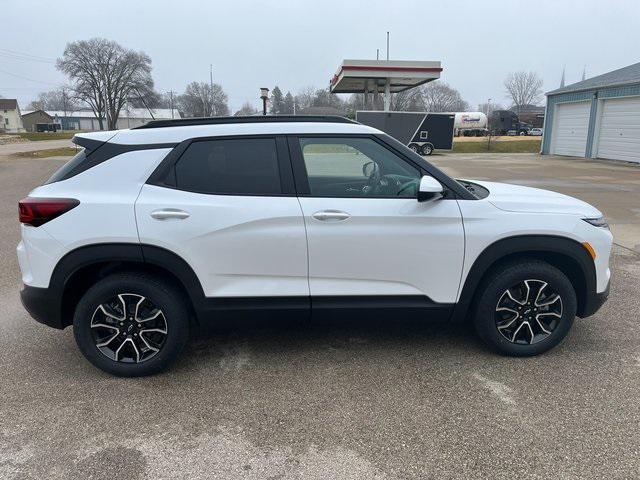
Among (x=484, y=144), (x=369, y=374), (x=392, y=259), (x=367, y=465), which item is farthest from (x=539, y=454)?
(x=484, y=144)

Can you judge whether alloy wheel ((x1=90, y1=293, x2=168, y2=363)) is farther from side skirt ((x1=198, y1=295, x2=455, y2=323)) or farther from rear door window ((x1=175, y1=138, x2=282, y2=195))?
rear door window ((x1=175, y1=138, x2=282, y2=195))

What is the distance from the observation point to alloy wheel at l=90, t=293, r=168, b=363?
327 cm

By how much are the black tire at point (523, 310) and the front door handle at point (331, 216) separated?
1.16 metres

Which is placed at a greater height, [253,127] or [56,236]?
[253,127]

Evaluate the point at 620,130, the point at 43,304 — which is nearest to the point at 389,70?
the point at 620,130

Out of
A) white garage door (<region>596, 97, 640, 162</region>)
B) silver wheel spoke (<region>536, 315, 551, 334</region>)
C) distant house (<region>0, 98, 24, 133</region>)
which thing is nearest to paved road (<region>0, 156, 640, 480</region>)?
silver wheel spoke (<region>536, 315, 551, 334</region>)

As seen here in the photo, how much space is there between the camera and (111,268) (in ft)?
11.0

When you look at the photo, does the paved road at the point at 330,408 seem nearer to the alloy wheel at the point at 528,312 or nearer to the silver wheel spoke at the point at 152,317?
the alloy wheel at the point at 528,312

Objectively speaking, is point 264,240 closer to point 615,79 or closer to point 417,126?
point 615,79

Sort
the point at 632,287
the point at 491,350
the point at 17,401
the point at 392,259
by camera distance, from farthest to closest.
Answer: the point at 632,287 → the point at 491,350 → the point at 392,259 → the point at 17,401

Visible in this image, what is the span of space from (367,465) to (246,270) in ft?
4.69

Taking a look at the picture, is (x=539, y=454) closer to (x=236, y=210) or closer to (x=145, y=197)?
(x=236, y=210)

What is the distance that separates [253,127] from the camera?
340 cm

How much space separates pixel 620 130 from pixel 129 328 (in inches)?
964
